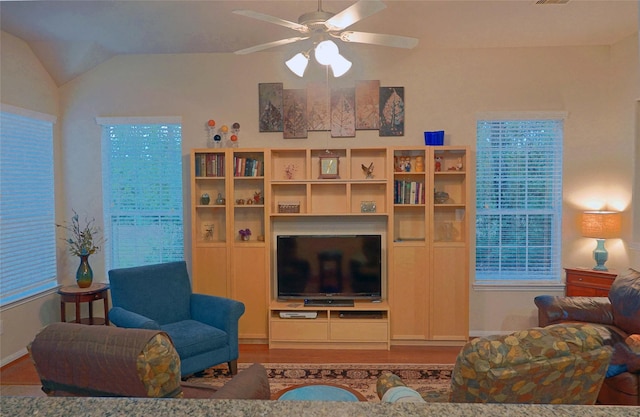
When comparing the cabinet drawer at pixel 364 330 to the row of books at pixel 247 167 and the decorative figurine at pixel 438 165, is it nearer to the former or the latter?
the decorative figurine at pixel 438 165

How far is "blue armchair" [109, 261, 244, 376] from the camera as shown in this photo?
10.7 feet

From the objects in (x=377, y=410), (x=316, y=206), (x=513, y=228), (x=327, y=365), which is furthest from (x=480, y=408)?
(x=513, y=228)

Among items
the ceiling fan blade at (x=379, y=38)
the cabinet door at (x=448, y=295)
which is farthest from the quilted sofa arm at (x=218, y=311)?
the ceiling fan blade at (x=379, y=38)

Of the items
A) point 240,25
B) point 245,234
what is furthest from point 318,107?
point 245,234

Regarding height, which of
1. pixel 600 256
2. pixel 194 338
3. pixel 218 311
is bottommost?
pixel 194 338

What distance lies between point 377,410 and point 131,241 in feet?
14.8

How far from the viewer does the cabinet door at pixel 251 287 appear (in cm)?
439

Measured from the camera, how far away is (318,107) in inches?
180

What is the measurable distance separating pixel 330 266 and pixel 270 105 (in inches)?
72.9

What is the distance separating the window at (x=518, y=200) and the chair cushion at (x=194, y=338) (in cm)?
284

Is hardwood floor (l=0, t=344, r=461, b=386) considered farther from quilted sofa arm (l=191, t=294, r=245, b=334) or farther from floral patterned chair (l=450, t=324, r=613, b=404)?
floral patterned chair (l=450, t=324, r=613, b=404)

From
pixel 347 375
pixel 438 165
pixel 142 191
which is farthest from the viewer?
pixel 142 191

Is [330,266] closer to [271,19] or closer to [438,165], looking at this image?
[438,165]

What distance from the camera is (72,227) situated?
15.5ft
